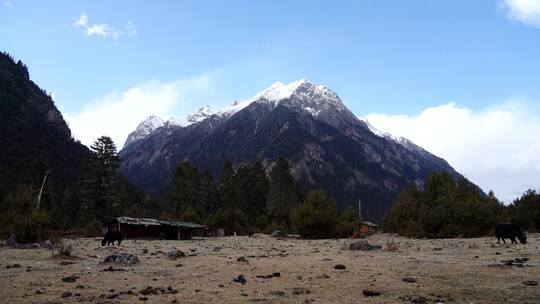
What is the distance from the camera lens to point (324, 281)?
1593cm

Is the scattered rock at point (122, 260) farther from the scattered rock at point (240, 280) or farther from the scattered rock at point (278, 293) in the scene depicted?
the scattered rock at point (278, 293)

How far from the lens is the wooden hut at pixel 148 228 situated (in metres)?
59.3

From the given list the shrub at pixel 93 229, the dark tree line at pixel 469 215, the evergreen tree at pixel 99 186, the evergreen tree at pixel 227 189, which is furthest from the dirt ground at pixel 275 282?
the evergreen tree at pixel 227 189

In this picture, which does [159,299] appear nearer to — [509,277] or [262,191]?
[509,277]

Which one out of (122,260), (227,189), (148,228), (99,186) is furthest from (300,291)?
(227,189)

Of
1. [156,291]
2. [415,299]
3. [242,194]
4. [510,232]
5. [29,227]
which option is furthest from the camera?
[242,194]

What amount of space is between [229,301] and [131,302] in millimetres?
2486

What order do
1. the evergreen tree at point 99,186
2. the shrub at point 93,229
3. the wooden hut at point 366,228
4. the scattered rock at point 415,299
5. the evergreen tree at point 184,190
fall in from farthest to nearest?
1. the evergreen tree at point 184,190
2. the wooden hut at point 366,228
3. the evergreen tree at point 99,186
4. the shrub at point 93,229
5. the scattered rock at point 415,299

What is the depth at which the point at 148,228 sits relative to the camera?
62.1 metres

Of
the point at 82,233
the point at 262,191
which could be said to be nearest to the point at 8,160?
the point at 262,191

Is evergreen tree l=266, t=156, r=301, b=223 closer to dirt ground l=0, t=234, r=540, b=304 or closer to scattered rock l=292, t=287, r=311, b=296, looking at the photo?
dirt ground l=0, t=234, r=540, b=304

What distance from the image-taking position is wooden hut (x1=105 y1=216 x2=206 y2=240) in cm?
5928

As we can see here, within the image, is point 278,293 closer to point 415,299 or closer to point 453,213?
point 415,299

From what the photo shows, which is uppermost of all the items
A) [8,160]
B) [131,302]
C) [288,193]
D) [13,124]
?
[13,124]
